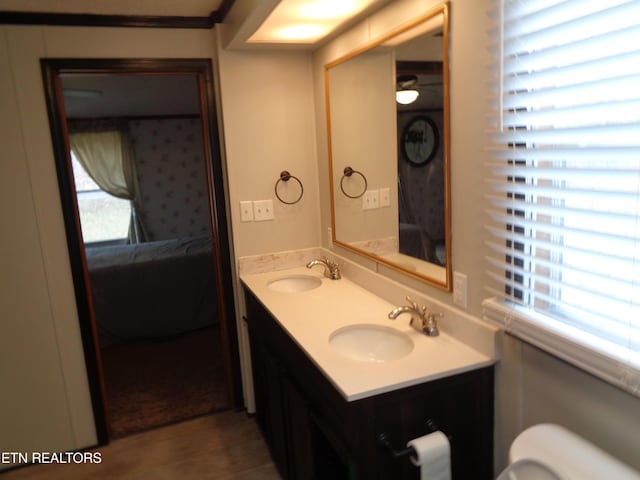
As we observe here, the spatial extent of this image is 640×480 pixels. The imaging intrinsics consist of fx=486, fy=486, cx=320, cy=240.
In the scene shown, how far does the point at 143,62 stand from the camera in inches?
97.7

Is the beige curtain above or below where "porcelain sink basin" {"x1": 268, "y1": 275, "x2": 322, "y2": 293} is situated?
above

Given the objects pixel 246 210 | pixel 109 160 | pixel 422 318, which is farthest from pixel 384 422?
pixel 109 160

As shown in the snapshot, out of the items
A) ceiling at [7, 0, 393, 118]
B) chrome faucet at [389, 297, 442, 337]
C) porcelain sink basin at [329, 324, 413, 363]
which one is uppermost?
ceiling at [7, 0, 393, 118]

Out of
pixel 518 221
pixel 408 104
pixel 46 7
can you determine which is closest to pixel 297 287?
pixel 408 104

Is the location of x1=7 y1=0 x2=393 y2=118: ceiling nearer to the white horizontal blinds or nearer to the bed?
the white horizontal blinds

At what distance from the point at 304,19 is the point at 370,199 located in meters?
0.81

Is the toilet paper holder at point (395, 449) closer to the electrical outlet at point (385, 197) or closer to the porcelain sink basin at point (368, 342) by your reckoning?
the porcelain sink basin at point (368, 342)

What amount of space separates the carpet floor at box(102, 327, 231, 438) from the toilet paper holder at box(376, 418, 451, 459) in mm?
1861

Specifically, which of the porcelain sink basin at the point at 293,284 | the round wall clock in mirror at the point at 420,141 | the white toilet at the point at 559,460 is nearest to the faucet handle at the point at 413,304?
the round wall clock in mirror at the point at 420,141

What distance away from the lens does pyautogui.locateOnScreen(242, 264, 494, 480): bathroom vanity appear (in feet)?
4.46

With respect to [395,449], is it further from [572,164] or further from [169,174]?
[169,174]

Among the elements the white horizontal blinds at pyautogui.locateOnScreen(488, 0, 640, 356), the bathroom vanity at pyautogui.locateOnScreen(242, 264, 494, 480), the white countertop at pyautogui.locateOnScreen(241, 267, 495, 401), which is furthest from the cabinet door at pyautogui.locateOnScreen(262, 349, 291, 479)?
the white horizontal blinds at pyautogui.locateOnScreen(488, 0, 640, 356)

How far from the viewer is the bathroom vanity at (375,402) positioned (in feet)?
4.46

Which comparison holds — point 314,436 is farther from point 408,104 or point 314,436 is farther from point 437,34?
point 437,34
